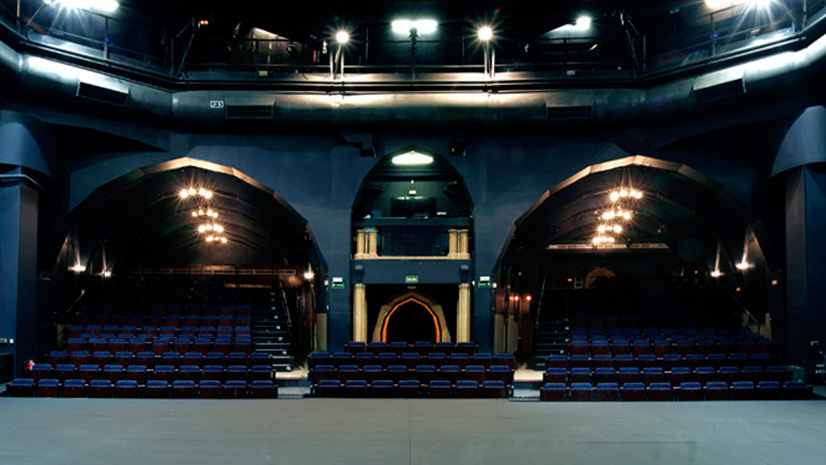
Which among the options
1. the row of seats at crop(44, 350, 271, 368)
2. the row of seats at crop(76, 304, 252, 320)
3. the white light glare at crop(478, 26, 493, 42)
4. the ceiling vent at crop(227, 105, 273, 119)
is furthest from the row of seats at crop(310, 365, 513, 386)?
the white light glare at crop(478, 26, 493, 42)

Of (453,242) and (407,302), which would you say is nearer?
(453,242)

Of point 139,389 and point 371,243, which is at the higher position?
point 371,243

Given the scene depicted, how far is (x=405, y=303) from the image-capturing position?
2106cm

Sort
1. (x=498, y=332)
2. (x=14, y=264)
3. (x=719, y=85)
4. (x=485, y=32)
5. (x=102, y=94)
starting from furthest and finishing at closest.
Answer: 1. (x=498, y=332)
2. (x=485, y=32)
3. (x=102, y=94)
4. (x=719, y=85)
5. (x=14, y=264)

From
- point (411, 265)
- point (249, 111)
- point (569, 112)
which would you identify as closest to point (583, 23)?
point (569, 112)

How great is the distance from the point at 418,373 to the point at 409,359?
982 mm

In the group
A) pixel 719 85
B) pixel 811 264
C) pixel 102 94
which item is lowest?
pixel 811 264

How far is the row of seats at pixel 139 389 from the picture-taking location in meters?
14.2

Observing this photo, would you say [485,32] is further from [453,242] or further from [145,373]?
[145,373]

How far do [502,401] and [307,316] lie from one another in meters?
12.7

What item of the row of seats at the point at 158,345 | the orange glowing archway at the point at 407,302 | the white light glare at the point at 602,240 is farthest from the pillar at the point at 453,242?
the white light glare at the point at 602,240

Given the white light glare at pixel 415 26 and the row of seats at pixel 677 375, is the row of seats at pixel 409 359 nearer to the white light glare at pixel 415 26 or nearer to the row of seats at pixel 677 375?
the row of seats at pixel 677 375

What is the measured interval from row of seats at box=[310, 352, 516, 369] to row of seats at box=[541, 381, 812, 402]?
73.4 inches

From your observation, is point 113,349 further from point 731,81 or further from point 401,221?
point 731,81
